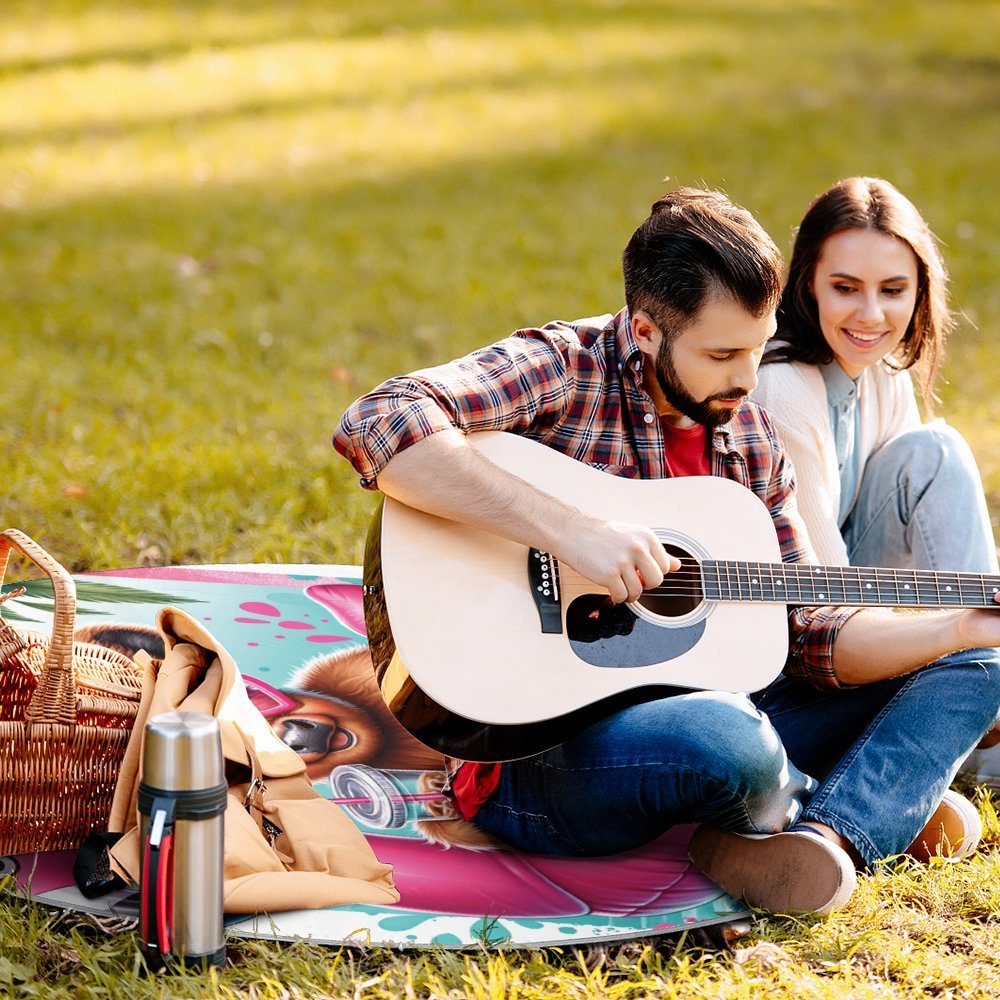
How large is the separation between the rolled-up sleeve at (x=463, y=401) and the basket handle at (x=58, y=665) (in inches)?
23.4

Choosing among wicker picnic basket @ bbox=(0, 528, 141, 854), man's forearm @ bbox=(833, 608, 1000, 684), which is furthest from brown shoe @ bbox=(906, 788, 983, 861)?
wicker picnic basket @ bbox=(0, 528, 141, 854)

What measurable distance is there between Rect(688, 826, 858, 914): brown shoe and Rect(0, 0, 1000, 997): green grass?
61mm

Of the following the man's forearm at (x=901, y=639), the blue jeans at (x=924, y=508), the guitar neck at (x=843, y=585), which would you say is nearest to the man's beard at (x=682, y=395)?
the guitar neck at (x=843, y=585)

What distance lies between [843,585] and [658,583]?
481 mm

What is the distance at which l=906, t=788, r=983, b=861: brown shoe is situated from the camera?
2.97m

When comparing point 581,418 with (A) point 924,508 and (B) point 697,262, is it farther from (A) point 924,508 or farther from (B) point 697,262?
(A) point 924,508

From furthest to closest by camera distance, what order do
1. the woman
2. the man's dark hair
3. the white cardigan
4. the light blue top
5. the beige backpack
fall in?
1. the light blue top
2. the woman
3. the white cardigan
4. the man's dark hair
5. the beige backpack

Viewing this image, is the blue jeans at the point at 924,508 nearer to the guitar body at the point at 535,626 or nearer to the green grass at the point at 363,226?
the guitar body at the point at 535,626

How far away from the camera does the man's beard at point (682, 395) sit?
2.87 m

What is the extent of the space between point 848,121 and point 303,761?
27.5 ft

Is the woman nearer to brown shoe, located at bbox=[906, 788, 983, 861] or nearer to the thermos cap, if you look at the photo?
brown shoe, located at bbox=[906, 788, 983, 861]

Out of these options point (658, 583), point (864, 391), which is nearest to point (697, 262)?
point (658, 583)

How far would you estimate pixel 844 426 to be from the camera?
355 centimetres

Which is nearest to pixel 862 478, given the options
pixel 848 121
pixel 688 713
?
pixel 688 713
